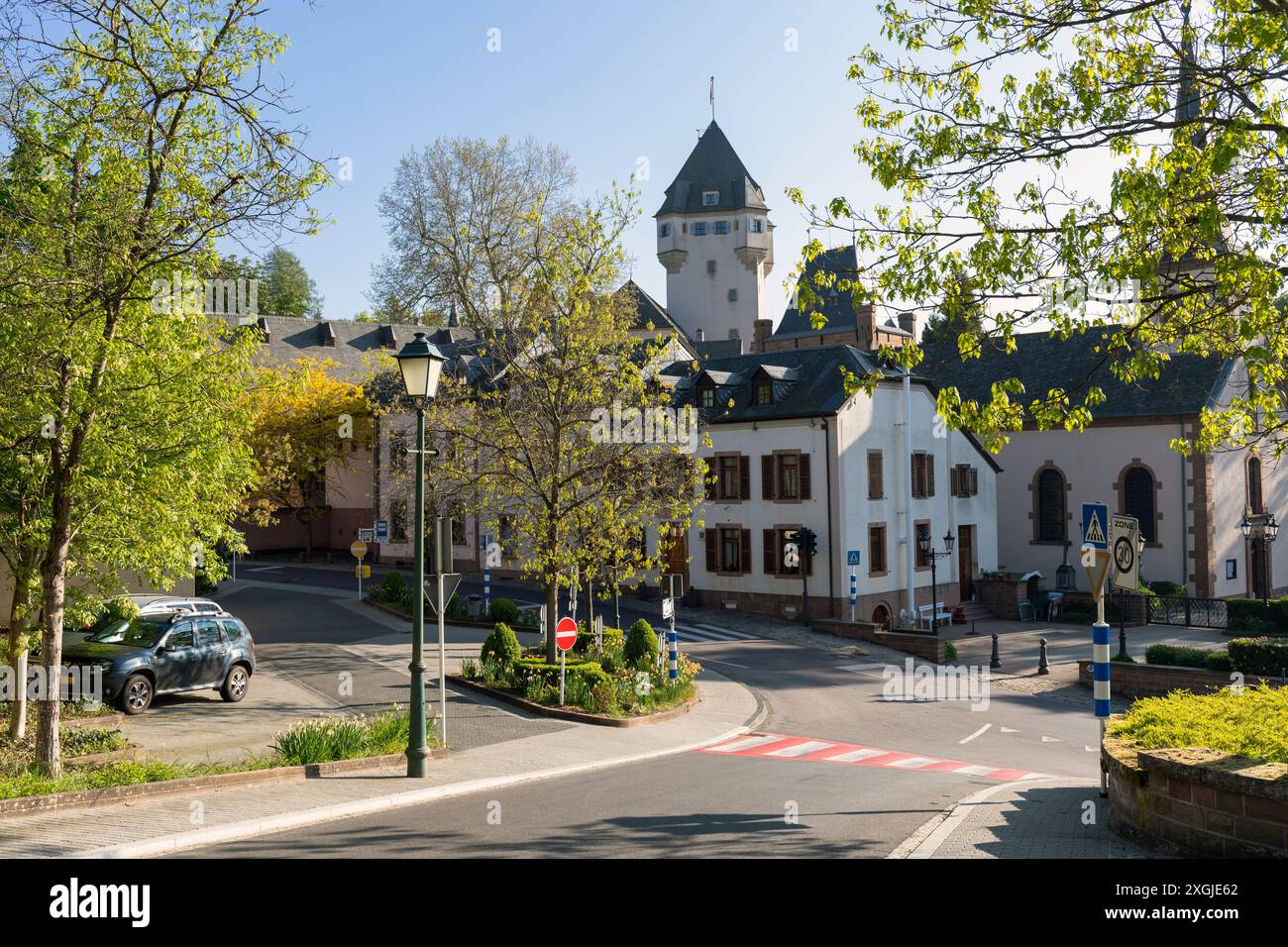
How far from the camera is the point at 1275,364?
33.1 feet

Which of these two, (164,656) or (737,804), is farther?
(164,656)

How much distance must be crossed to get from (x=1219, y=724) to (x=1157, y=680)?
18570 mm

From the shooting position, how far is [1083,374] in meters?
43.6

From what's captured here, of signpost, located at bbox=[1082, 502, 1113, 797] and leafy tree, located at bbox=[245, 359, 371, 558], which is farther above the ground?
leafy tree, located at bbox=[245, 359, 371, 558]

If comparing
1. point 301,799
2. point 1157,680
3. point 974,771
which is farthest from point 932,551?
point 301,799

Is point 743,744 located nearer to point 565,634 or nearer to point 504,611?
point 565,634

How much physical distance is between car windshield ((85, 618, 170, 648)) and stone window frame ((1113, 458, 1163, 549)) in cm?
3488

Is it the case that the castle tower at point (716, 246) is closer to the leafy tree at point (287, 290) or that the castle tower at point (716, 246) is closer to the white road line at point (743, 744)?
the leafy tree at point (287, 290)

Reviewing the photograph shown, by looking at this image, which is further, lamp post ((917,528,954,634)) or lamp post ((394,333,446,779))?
lamp post ((917,528,954,634))

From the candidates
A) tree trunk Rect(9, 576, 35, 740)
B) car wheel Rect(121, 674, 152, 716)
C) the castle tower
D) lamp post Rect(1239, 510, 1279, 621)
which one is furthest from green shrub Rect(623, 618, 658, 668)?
the castle tower

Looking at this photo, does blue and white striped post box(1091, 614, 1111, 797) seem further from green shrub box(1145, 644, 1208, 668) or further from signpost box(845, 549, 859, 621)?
signpost box(845, 549, 859, 621)

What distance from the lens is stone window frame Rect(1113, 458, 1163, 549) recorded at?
4250cm

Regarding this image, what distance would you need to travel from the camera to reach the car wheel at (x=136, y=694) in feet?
61.9
